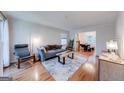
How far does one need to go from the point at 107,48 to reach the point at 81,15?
3.39 ft

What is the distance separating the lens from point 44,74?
7.77ft

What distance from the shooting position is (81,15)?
1.94 m

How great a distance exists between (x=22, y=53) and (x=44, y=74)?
2.86ft

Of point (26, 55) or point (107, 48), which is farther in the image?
point (26, 55)

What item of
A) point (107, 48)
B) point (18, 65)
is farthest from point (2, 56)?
point (107, 48)

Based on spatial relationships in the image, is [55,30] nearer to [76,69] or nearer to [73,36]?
[73,36]

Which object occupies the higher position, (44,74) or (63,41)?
(63,41)

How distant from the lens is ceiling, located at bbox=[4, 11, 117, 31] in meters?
1.78

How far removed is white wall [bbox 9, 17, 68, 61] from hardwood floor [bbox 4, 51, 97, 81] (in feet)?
1.71

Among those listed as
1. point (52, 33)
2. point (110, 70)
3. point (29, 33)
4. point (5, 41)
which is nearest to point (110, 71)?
point (110, 70)

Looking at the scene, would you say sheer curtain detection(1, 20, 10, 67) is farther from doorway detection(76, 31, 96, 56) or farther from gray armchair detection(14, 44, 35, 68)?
doorway detection(76, 31, 96, 56)

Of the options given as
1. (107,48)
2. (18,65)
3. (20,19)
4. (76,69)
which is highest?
(20,19)

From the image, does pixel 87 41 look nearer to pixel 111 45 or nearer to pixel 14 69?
pixel 111 45
